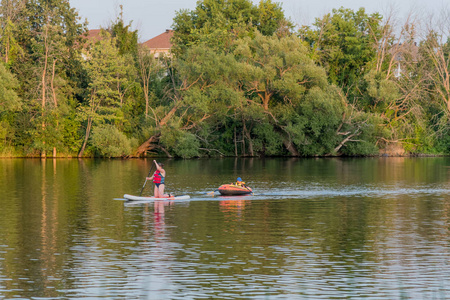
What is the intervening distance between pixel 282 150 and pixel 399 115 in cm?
1857

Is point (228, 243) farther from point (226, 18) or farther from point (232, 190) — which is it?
point (226, 18)

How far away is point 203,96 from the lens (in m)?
80.2

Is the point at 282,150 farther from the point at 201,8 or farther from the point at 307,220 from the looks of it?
the point at 307,220

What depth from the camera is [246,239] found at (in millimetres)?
24422

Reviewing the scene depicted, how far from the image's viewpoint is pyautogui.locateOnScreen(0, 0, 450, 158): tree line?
267ft

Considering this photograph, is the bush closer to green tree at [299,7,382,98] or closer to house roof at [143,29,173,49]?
green tree at [299,7,382,98]

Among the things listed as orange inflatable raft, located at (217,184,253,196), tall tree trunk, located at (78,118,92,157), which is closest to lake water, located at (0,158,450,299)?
orange inflatable raft, located at (217,184,253,196)

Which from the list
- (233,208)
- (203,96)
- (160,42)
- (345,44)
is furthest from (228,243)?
(160,42)

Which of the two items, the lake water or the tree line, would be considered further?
the tree line

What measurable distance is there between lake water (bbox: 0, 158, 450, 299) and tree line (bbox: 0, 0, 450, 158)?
37.1 metres

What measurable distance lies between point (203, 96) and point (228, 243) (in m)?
57.6

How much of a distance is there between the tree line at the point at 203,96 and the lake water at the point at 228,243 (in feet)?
122

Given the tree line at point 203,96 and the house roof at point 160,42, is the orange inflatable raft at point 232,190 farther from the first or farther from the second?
the house roof at point 160,42

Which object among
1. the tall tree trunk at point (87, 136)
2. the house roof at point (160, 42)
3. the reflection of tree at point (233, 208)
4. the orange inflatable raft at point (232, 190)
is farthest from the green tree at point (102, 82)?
the house roof at point (160, 42)
